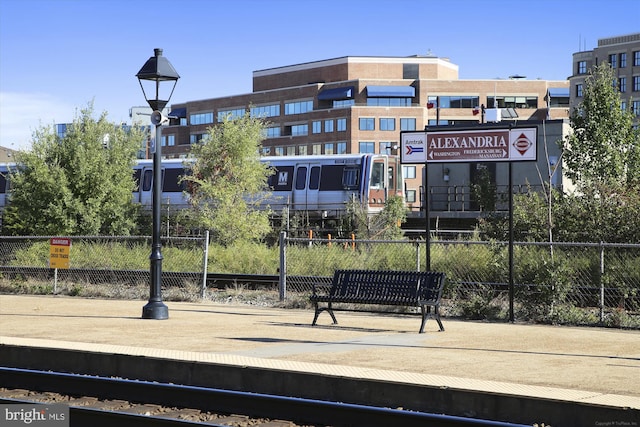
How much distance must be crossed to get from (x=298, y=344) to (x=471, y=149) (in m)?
5.57

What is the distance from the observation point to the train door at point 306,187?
1734 inches

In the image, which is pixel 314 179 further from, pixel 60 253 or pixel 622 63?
pixel 622 63

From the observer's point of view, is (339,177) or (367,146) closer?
(339,177)

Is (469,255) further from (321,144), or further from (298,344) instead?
(321,144)

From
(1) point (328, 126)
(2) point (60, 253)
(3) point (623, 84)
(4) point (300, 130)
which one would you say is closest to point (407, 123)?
(1) point (328, 126)

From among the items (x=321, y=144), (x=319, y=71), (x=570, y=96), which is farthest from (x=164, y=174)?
(x=570, y=96)

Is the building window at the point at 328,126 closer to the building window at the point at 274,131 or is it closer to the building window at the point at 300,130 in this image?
the building window at the point at 300,130

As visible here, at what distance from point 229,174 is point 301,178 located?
6619mm

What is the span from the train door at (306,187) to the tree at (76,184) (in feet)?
36.9

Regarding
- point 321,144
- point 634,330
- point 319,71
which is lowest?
point 634,330

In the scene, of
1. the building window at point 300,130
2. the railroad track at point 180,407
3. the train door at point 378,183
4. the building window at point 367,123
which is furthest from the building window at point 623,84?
the railroad track at point 180,407

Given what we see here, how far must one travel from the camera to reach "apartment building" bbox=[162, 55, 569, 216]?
9475cm

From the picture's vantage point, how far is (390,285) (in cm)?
1455

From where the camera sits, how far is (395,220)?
34.8 meters
